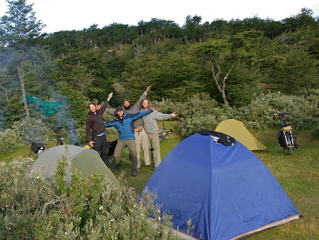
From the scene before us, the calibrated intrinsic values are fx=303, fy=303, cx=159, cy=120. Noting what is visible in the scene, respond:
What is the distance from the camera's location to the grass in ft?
14.7

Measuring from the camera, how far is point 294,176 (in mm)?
6984

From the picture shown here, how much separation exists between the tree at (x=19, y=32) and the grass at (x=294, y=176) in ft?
23.0

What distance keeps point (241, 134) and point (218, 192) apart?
5.16m

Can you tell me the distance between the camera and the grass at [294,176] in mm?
4488

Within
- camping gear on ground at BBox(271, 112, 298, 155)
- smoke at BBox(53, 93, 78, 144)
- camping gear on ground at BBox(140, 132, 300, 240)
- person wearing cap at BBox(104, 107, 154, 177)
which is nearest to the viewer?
camping gear on ground at BBox(140, 132, 300, 240)

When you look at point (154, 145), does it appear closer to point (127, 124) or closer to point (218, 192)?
point (127, 124)

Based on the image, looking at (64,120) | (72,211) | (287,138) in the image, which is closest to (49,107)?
(64,120)

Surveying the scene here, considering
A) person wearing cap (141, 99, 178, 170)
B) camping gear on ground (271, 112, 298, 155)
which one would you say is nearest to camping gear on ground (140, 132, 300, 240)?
person wearing cap (141, 99, 178, 170)

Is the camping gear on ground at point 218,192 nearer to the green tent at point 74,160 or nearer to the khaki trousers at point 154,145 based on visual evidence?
the green tent at point 74,160

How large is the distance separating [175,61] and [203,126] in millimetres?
15617

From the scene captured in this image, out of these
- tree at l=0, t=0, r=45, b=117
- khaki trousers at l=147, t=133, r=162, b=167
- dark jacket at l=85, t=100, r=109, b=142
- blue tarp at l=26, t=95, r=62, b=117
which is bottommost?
khaki trousers at l=147, t=133, r=162, b=167

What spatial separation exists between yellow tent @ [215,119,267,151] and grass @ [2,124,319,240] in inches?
9.8

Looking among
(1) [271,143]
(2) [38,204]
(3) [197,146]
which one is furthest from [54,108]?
(2) [38,204]

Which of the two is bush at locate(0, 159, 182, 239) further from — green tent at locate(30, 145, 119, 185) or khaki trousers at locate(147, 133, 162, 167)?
khaki trousers at locate(147, 133, 162, 167)
